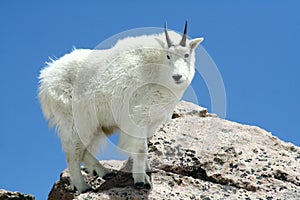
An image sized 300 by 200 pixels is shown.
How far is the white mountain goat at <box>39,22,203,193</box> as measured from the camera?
849cm

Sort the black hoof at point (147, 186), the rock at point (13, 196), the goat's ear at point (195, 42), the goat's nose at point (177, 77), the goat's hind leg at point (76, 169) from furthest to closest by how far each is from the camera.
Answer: the rock at point (13, 196), the goat's hind leg at point (76, 169), the goat's ear at point (195, 42), the black hoof at point (147, 186), the goat's nose at point (177, 77)

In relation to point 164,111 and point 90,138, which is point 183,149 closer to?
point 164,111

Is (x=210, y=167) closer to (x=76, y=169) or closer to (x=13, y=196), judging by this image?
(x=76, y=169)

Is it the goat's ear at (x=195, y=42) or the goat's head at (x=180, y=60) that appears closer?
the goat's head at (x=180, y=60)

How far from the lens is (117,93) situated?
8703 millimetres

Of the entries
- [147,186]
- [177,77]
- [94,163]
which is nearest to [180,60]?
[177,77]

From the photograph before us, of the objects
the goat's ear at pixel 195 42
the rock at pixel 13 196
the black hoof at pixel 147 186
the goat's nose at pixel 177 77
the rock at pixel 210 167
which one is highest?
the goat's ear at pixel 195 42

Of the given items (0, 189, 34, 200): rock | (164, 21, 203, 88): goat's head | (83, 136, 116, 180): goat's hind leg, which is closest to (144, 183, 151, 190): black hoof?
(83, 136, 116, 180): goat's hind leg

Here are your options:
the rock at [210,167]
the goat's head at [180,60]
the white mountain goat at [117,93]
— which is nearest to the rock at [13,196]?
the rock at [210,167]

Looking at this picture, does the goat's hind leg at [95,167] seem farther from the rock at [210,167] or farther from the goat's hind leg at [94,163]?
the rock at [210,167]

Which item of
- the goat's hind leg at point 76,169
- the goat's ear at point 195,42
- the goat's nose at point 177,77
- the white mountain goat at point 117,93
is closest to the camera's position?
the goat's nose at point 177,77

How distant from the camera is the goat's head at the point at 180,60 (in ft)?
27.0

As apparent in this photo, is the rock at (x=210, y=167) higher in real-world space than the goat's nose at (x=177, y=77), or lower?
lower

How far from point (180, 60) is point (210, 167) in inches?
70.0
